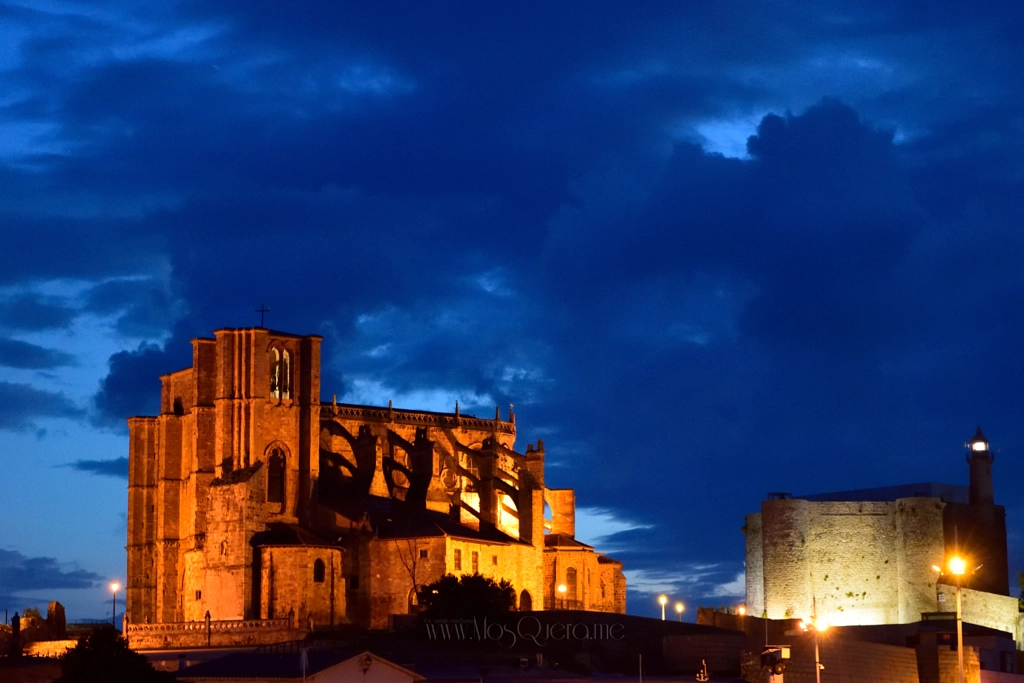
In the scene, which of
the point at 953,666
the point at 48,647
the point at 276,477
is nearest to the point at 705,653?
the point at 953,666

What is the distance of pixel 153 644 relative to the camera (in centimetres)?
8131

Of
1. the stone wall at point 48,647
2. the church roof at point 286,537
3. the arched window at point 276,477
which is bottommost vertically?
the stone wall at point 48,647

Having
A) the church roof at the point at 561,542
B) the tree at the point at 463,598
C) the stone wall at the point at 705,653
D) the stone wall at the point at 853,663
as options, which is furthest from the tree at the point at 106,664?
the church roof at the point at 561,542

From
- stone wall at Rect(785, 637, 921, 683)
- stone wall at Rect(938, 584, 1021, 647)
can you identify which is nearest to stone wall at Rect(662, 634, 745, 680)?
stone wall at Rect(785, 637, 921, 683)

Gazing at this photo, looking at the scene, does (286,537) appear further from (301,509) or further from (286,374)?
(286,374)

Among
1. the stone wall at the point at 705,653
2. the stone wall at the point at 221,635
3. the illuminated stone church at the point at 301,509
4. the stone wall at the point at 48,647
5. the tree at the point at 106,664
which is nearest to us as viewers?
the tree at the point at 106,664

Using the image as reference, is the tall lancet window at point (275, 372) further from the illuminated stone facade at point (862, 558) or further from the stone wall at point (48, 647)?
the illuminated stone facade at point (862, 558)

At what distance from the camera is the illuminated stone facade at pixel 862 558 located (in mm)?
93125

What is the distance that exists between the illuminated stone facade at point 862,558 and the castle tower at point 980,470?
3660 millimetres

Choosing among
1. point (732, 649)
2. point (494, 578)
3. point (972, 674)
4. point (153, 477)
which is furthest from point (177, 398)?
point (972, 674)

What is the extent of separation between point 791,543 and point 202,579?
2946 cm

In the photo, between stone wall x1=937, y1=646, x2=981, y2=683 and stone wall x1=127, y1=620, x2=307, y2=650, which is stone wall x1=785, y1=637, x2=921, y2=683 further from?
stone wall x1=127, y1=620, x2=307, y2=650

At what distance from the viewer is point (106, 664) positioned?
60781mm

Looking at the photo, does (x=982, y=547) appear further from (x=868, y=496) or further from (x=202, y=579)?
(x=202, y=579)
